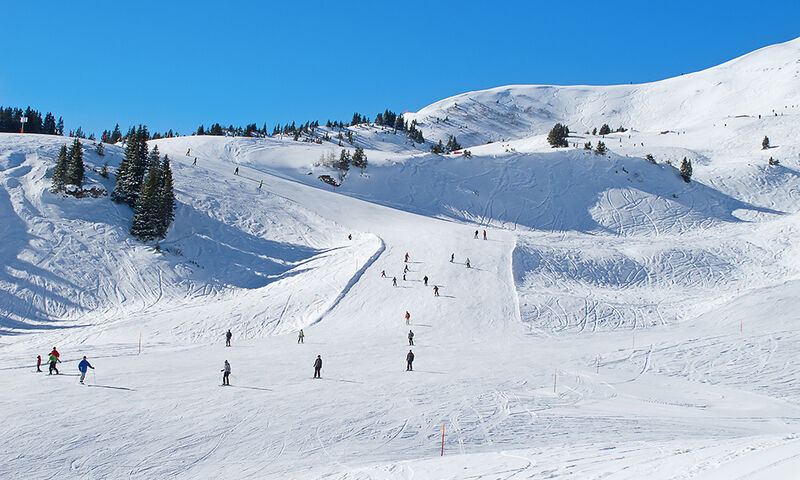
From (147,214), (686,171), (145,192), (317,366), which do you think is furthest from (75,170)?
(686,171)

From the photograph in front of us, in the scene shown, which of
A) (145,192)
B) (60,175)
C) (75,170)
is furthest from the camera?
(75,170)

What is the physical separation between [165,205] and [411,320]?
93.5 ft

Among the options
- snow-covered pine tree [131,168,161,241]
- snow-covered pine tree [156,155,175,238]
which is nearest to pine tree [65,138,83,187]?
snow-covered pine tree [156,155,175,238]

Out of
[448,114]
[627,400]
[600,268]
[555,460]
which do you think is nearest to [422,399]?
[555,460]

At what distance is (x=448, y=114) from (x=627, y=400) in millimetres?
157515

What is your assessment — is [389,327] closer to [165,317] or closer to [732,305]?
[165,317]

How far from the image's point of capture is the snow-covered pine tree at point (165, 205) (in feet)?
144

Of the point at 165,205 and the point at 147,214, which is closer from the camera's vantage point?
the point at 147,214

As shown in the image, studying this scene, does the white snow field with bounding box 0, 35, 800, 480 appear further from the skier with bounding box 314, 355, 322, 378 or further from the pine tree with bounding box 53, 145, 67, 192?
the pine tree with bounding box 53, 145, 67, 192

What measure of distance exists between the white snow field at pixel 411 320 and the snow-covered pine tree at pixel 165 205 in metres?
1.26

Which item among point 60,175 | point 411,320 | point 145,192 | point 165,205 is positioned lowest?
point 411,320

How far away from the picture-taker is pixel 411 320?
99.4 ft

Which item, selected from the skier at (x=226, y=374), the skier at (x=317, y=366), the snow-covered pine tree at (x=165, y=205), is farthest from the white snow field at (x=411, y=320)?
the snow-covered pine tree at (x=165, y=205)

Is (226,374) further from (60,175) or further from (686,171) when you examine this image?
(686,171)
